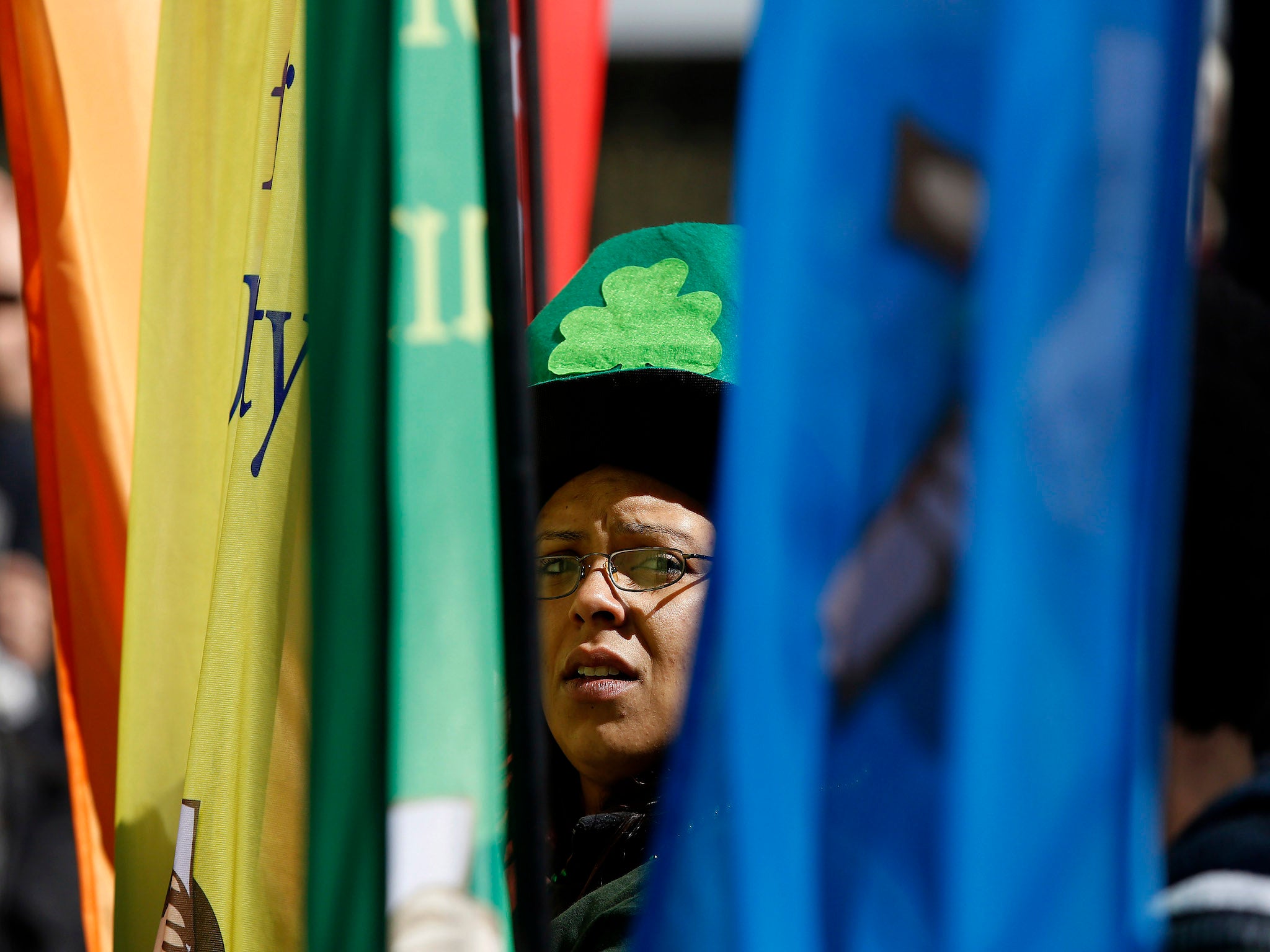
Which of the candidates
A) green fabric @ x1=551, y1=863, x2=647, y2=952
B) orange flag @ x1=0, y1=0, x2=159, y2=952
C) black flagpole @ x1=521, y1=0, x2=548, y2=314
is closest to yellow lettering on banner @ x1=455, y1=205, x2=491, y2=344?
green fabric @ x1=551, y1=863, x2=647, y2=952

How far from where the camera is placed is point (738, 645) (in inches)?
42.6

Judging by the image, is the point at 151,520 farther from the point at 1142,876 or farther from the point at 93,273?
the point at 1142,876

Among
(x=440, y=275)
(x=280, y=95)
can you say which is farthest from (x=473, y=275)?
(x=280, y=95)

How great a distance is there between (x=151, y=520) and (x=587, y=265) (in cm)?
88

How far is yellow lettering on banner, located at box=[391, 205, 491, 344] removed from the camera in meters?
1.26

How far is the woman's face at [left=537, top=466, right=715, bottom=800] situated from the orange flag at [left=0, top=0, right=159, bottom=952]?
622mm

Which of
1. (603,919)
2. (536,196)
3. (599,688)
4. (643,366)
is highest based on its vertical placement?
(536,196)

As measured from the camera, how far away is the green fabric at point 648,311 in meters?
2.13

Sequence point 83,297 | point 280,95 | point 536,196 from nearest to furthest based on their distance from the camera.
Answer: point 280,95, point 83,297, point 536,196

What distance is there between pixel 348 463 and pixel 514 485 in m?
0.16

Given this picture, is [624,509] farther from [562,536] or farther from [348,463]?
[348,463]

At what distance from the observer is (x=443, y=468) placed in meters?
1.25

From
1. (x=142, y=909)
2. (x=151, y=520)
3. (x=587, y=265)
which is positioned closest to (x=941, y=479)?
(x=151, y=520)

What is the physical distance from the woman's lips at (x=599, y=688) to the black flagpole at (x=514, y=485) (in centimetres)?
75
